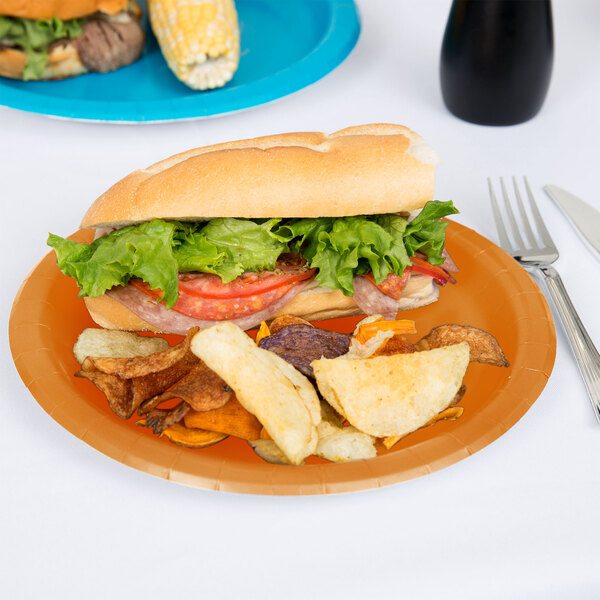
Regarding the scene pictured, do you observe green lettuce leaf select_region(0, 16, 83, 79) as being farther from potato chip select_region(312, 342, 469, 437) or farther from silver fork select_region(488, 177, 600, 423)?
potato chip select_region(312, 342, 469, 437)

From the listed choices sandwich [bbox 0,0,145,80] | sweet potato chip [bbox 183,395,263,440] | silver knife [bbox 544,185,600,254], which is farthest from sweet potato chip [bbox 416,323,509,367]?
sandwich [bbox 0,0,145,80]

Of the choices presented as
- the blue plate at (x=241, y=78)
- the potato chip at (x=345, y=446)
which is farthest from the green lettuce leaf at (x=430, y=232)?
the blue plate at (x=241, y=78)

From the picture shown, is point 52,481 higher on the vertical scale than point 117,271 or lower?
lower

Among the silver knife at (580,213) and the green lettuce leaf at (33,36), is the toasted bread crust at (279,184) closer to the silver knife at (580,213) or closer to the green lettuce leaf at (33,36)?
the silver knife at (580,213)

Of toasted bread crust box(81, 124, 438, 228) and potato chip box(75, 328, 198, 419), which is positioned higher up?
toasted bread crust box(81, 124, 438, 228)

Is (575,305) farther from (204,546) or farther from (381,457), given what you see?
(204,546)

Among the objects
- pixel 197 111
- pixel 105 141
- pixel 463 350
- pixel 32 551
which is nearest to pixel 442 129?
pixel 197 111
